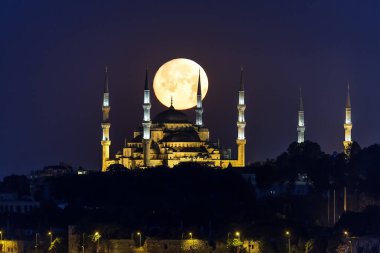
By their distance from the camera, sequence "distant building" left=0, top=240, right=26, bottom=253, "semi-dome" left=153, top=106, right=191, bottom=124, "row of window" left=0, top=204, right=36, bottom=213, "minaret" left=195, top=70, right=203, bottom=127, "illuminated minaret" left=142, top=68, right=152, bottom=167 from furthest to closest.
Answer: "semi-dome" left=153, top=106, right=191, bottom=124 → "minaret" left=195, top=70, right=203, bottom=127 → "illuminated minaret" left=142, top=68, right=152, bottom=167 → "row of window" left=0, top=204, right=36, bottom=213 → "distant building" left=0, top=240, right=26, bottom=253

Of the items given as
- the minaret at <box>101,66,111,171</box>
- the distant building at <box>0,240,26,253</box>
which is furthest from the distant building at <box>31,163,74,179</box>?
the distant building at <box>0,240,26,253</box>

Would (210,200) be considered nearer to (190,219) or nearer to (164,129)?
(190,219)

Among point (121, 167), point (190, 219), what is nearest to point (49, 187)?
point (121, 167)

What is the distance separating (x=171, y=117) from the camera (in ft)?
408

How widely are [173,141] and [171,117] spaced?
190 cm

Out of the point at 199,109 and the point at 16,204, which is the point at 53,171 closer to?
the point at 199,109

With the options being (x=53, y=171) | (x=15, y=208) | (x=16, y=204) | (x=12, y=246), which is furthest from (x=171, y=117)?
(x=12, y=246)

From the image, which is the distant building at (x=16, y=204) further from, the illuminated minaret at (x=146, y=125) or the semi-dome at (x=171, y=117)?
the semi-dome at (x=171, y=117)

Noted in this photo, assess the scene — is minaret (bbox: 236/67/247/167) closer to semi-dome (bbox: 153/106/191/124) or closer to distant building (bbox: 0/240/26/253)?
semi-dome (bbox: 153/106/191/124)

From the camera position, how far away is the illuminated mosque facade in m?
121

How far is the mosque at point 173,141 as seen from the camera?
12094 centimetres

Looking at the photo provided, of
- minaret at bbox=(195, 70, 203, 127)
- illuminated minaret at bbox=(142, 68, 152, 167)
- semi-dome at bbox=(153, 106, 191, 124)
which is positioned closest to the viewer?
illuminated minaret at bbox=(142, 68, 152, 167)

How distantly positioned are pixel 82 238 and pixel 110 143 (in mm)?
31868

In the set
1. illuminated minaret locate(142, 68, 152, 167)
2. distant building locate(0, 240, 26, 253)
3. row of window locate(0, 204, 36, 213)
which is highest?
illuminated minaret locate(142, 68, 152, 167)
